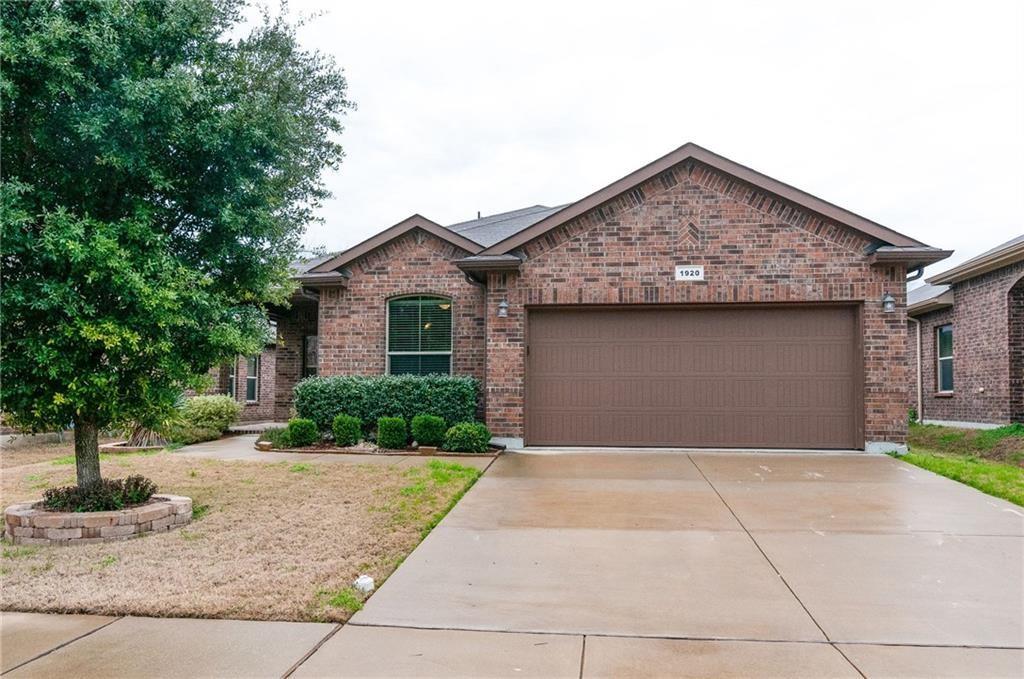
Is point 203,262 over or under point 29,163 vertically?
under

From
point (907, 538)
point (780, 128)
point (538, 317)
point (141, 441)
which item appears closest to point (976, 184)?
point (780, 128)

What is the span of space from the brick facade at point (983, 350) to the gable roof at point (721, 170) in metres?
4.83

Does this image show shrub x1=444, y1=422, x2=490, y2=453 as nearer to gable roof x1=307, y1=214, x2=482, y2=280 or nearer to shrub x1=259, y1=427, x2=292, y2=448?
shrub x1=259, y1=427, x2=292, y2=448

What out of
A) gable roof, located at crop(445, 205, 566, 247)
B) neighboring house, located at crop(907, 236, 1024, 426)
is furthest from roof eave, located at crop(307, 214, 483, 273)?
neighboring house, located at crop(907, 236, 1024, 426)

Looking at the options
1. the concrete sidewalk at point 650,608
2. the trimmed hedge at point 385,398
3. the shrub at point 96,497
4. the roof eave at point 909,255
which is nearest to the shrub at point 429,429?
the trimmed hedge at point 385,398

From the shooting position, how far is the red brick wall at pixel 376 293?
1270 cm

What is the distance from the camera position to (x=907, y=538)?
5.43 m

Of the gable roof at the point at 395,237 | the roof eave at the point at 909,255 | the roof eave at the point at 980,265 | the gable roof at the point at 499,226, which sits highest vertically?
the gable roof at the point at 499,226

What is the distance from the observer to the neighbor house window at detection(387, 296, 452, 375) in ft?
41.3

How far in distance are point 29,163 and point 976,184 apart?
35316mm

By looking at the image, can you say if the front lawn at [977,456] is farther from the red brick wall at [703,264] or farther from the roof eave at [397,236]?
the roof eave at [397,236]

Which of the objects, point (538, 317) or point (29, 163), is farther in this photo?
point (538, 317)

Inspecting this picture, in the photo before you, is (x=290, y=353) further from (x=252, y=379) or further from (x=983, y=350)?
(x=983, y=350)

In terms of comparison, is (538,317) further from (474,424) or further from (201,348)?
(201,348)
